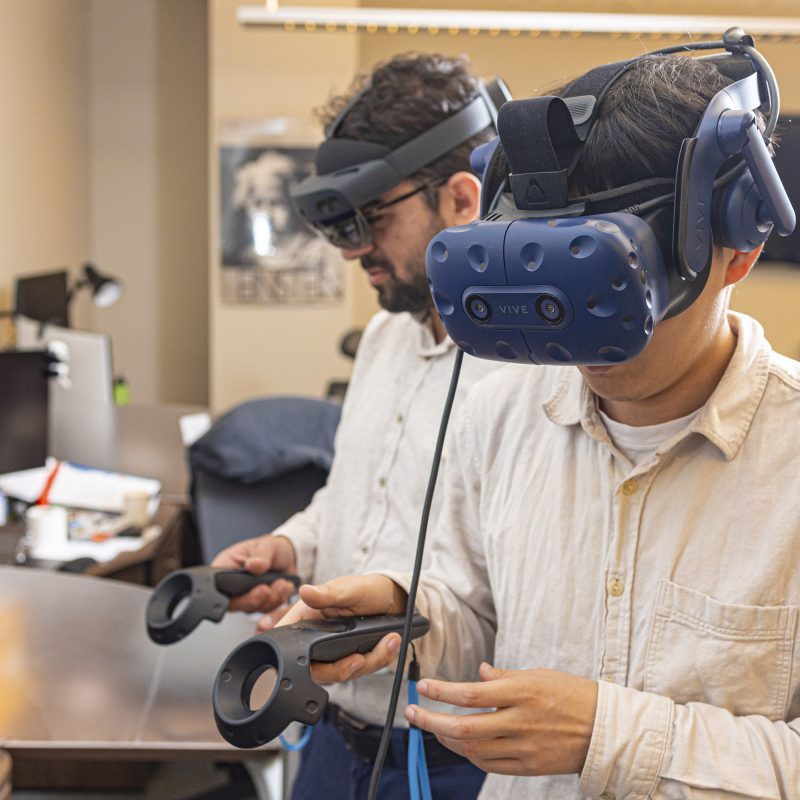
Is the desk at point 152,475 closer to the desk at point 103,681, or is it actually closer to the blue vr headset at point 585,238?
the desk at point 103,681

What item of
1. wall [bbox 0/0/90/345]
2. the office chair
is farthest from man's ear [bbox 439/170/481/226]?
wall [bbox 0/0/90/345]

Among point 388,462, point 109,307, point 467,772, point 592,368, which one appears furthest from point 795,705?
point 109,307

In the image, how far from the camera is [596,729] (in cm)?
86

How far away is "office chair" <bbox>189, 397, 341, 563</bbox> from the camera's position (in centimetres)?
249

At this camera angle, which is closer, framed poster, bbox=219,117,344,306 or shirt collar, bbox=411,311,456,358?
shirt collar, bbox=411,311,456,358

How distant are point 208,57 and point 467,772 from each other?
5.79 m

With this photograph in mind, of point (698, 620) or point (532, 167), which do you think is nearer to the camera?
point (532, 167)

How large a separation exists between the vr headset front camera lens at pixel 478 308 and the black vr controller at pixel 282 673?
345 mm

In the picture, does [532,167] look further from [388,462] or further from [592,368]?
[388,462]

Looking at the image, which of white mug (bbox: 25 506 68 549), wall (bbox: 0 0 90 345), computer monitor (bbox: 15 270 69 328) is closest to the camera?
white mug (bbox: 25 506 68 549)

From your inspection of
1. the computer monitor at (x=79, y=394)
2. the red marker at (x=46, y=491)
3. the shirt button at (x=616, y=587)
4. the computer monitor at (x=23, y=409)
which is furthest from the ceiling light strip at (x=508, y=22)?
the shirt button at (x=616, y=587)

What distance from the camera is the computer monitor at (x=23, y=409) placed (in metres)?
2.86

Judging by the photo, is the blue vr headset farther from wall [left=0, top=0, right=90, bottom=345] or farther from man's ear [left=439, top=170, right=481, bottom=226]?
wall [left=0, top=0, right=90, bottom=345]

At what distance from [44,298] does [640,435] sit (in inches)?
153
